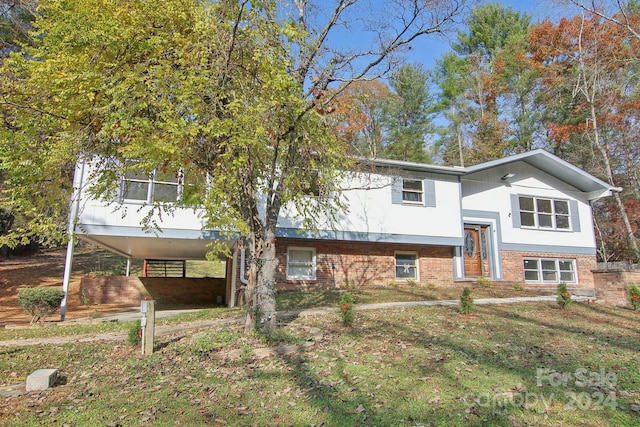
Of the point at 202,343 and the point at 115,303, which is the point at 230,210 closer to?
the point at 202,343

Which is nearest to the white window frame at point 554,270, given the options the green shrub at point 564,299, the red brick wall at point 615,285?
the red brick wall at point 615,285

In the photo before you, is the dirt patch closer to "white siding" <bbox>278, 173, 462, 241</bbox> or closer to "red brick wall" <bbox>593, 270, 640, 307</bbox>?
"white siding" <bbox>278, 173, 462, 241</bbox>

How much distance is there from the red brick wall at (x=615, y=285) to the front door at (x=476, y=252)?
5.12m

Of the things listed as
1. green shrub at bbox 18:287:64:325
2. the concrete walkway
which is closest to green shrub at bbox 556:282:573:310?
the concrete walkway

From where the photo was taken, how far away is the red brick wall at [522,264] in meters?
17.0

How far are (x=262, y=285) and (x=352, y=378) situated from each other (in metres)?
2.81

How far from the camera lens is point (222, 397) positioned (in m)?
4.83

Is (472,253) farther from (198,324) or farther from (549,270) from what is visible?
(198,324)

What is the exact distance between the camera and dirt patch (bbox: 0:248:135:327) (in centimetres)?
1389

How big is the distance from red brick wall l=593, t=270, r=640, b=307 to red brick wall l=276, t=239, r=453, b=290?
16.8 ft

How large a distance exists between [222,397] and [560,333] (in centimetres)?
632

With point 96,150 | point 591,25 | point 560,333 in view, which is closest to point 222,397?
point 96,150

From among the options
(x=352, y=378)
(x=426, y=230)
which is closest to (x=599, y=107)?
(x=426, y=230)

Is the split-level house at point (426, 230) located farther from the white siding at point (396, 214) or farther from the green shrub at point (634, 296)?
the green shrub at point (634, 296)
